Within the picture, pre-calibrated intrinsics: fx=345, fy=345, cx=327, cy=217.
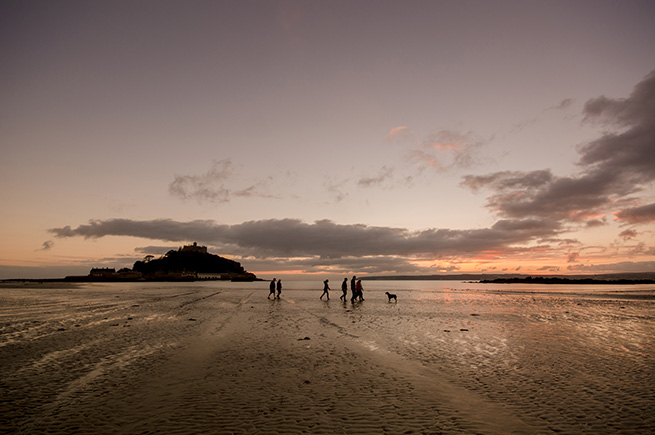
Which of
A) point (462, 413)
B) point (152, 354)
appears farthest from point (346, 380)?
point (152, 354)

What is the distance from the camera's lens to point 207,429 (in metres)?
6.25

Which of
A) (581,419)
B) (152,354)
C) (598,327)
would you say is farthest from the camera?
(598,327)

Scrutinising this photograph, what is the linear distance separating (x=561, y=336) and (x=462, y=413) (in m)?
14.0

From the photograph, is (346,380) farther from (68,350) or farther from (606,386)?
(68,350)

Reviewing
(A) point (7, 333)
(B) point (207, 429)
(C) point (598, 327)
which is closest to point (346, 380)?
(B) point (207, 429)

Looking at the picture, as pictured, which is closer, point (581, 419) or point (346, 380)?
point (581, 419)

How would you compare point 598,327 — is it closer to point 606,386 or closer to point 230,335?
point 606,386

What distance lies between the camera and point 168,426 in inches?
252

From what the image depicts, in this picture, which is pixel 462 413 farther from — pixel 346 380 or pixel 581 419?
pixel 346 380

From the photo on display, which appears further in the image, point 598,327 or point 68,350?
point 598,327

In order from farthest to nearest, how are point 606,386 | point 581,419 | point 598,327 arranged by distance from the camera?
point 598,327 < point 606,386 < point 581,419

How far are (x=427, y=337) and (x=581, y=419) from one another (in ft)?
34.5

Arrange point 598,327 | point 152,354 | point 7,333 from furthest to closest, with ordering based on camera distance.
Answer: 1. point 598,327
2. point 7,333
3. point 152,354

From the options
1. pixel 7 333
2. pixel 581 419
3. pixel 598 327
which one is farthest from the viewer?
pixel 598 327
